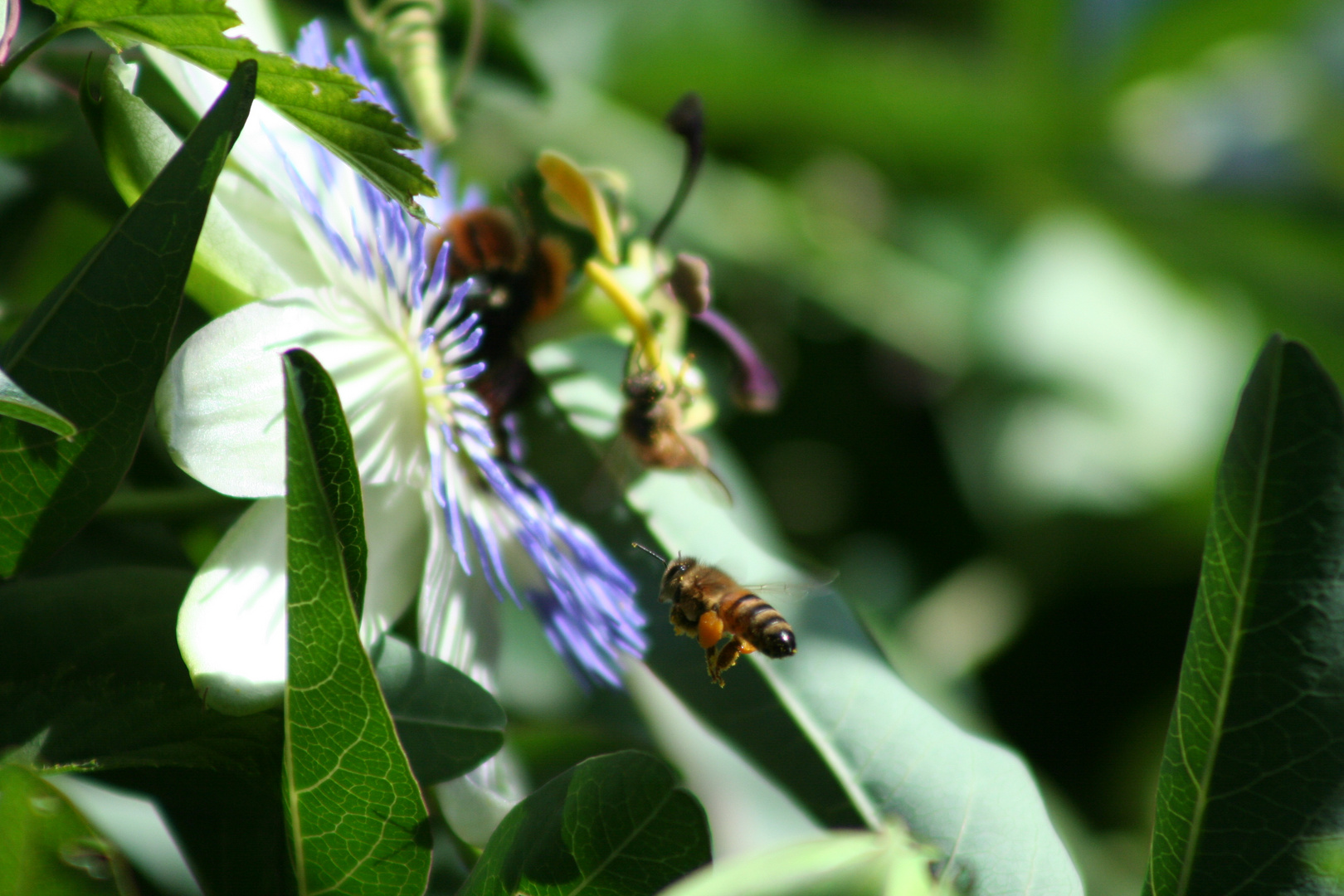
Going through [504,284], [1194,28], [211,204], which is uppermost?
[1194,28]

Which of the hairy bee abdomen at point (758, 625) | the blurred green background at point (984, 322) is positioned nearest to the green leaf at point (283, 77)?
the hairy bee abdomen at point (758, 625)

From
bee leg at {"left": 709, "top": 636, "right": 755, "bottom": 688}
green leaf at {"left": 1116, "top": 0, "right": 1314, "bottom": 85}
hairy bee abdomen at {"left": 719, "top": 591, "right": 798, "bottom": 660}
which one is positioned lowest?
bee leg at {"left": 709, "top": 636, "right": 755, "bottom": 688}

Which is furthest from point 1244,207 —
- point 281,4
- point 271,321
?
point 271,321

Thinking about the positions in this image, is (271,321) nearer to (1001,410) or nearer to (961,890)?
(961,890)

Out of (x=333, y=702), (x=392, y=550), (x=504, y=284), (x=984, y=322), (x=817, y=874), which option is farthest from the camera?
(x=984, y=322)

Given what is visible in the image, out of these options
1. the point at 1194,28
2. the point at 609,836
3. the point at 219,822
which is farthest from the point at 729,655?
the point at 1194,28

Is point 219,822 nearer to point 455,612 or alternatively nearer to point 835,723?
point 455,612

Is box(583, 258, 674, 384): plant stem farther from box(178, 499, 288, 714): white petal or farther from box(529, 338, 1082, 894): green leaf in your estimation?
box(178, 499, 288, 714): white petal

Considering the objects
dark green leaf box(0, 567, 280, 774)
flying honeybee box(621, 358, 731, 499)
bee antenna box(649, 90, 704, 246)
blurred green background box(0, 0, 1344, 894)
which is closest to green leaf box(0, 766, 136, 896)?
dark green leaf box(0, 567, 280, 774)
